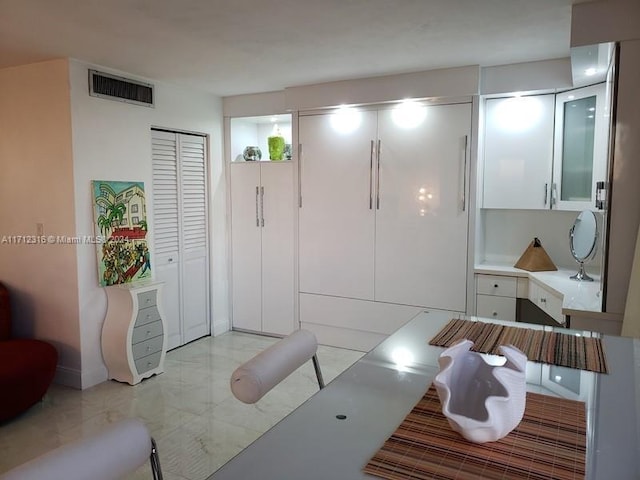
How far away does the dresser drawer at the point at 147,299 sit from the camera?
12.2 ft

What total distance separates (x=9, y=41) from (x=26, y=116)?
76cm

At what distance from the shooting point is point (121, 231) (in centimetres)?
386

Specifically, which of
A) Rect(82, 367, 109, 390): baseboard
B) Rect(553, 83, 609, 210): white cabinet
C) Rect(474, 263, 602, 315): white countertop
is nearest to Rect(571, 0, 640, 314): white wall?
Rect(474, 263, 602, 315): white countertop

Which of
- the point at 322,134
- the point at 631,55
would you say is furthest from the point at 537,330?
the point at 322,134

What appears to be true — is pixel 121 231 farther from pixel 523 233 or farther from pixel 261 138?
pixel 523 233

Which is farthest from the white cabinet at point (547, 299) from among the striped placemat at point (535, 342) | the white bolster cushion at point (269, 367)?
the white bolster cushion at point (269, 367)

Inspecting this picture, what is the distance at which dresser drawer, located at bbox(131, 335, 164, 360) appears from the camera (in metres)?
3.70

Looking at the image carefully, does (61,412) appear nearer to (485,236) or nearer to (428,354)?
→ (428,354)

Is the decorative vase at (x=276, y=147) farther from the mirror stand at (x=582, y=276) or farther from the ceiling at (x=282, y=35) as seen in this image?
the mirror stand at (x=582, y=276)

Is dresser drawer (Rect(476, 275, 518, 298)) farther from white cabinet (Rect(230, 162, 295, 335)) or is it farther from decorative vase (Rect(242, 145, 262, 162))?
decorative vase (Rect(242, 145, 262, 162))

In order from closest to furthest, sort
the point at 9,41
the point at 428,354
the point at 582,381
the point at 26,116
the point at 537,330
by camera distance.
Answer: the point at 582,381 → the point at 428,354 → the point at 537,330 → the point at 9,41 → the point at 26,116

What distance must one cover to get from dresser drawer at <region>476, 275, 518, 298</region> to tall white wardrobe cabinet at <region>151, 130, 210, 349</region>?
104 inches

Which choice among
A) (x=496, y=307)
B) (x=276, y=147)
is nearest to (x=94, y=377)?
(x=276, y=147)

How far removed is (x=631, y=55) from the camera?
8.19 feet
